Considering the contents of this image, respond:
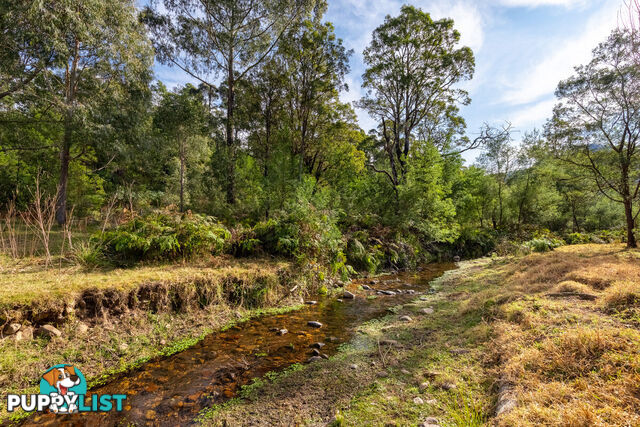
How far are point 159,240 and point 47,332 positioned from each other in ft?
9.34

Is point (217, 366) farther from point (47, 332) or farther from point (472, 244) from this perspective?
point (472, 244)

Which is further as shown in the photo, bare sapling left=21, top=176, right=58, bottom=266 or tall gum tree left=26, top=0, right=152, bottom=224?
tall gum tree left=26, top=0, right=152, bottom=224

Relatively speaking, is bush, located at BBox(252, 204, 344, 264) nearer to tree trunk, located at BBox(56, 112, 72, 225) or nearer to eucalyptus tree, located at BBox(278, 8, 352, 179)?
eucalyptus tree, located at BBox(278, 8, 352, 179)

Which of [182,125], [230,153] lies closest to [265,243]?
[230,153]

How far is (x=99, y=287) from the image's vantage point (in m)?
4.31

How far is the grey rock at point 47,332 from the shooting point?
3554 mm

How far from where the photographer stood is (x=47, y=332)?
3.59 meters

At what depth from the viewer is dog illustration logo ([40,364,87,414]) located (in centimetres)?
286

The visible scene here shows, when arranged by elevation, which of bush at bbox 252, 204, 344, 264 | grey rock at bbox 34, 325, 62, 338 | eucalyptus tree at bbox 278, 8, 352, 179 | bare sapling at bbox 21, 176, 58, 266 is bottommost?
grey rock at bbox 34, 325, 62, 338

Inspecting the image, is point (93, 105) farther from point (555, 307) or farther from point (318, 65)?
point (555, 307)

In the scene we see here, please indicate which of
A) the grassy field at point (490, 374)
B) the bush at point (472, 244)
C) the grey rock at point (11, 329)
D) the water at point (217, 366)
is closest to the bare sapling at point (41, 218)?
the grey rock at point (11, 329)

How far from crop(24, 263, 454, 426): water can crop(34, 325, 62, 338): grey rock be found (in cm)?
124

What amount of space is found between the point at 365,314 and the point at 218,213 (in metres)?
9.56

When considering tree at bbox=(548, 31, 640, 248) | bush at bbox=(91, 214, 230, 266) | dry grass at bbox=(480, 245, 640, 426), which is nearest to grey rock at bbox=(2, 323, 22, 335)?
bush at bbox=(91, 214, 230, 266)
